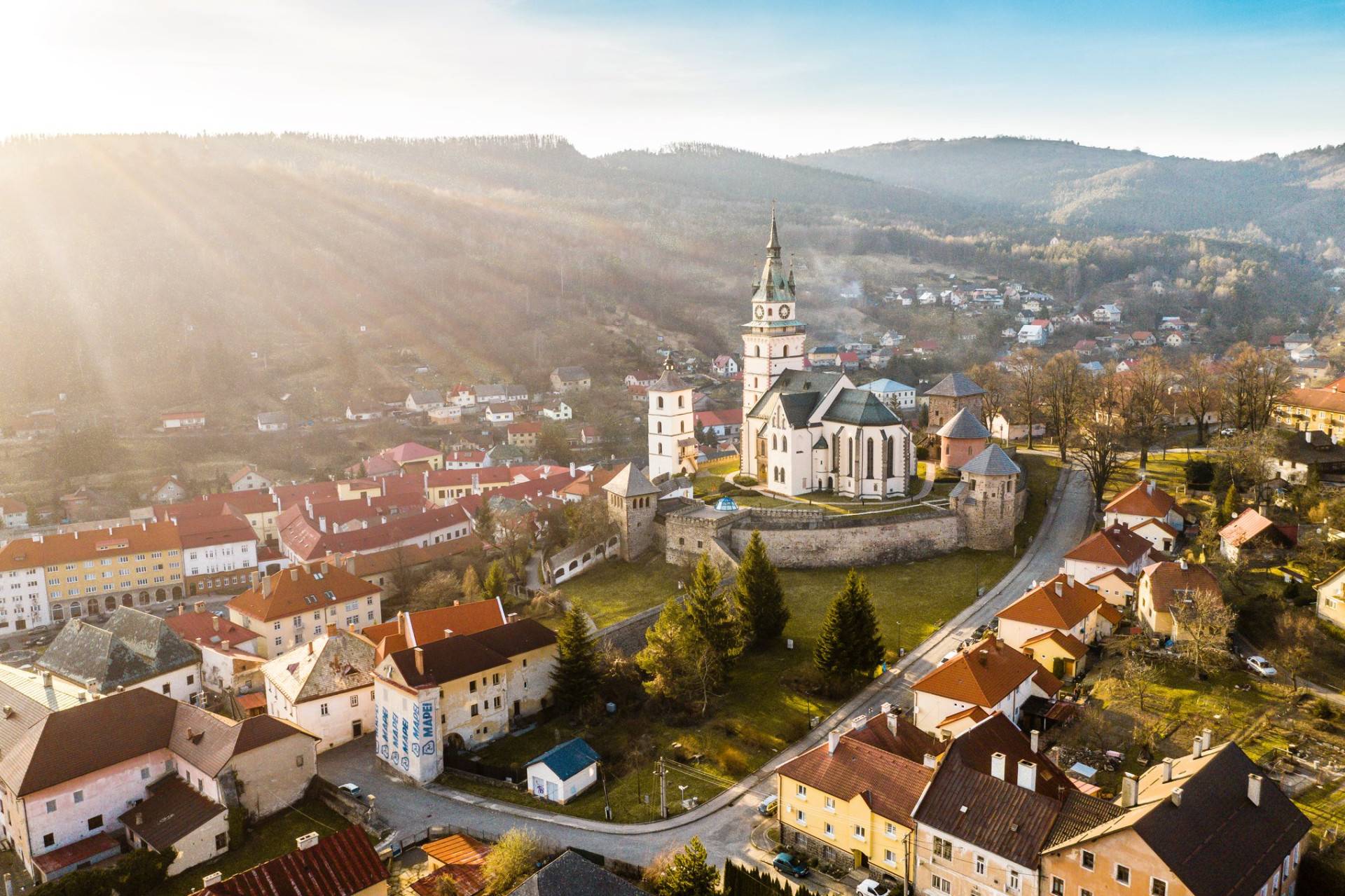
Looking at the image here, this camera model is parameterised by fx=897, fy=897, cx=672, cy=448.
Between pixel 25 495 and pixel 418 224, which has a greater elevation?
pixel 418 224

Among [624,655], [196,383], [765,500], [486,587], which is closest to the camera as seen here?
[624,655]

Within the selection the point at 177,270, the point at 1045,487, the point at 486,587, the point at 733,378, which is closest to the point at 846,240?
the point at 733,378

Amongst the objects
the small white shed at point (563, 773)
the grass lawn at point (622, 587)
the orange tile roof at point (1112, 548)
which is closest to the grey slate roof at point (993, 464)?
the orange tile roof at point (1112, 548)

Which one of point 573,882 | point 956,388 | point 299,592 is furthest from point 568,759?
point 956,388

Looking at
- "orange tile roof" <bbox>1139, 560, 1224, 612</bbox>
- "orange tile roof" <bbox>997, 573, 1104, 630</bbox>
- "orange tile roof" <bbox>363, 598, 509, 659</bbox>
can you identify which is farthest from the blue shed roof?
"orange tile roof" <bbox>1139, 560, 1224, 612</bbox>

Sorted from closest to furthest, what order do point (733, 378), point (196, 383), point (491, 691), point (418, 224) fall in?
point (491, 691)
point (196, 383)
point (733, 378)
point (418, 224)

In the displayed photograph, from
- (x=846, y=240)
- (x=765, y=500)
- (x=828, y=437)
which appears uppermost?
(x=846, y=240)

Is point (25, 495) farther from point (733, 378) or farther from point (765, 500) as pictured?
point (733, 378)
